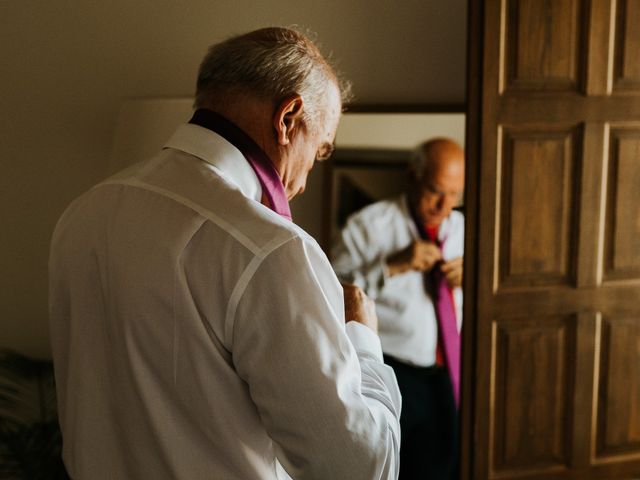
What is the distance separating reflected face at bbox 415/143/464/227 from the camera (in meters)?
2.60

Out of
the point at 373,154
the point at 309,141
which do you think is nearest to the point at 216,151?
the point at 309,141

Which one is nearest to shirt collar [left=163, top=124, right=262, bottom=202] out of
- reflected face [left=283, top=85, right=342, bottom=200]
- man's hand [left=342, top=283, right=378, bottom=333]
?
reflected face [left=283, top=85, right=342, bottom=200]

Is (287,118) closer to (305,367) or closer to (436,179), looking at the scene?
(305,367)

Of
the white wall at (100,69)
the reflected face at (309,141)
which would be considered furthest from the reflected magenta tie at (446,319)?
the reflected face at (309,141)

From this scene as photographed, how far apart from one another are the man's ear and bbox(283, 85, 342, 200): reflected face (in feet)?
0.07

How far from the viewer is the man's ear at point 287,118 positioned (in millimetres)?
1187

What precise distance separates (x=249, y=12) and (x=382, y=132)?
0.57 m

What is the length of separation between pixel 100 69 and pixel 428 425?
1564 millimetres

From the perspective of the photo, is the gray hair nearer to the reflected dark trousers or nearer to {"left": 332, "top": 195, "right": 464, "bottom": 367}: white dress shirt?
{"left": 332, "top": 195, "right": 464, "bottom": 367}: white dress shirt

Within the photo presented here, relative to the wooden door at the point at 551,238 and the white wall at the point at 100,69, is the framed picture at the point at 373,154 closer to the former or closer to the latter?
the white wall at the point at 100,69

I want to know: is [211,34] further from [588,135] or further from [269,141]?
[269,141]

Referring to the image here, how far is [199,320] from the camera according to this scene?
1065 millimetres

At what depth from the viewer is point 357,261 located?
2.63m

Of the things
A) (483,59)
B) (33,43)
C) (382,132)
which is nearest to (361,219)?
(382,132)
